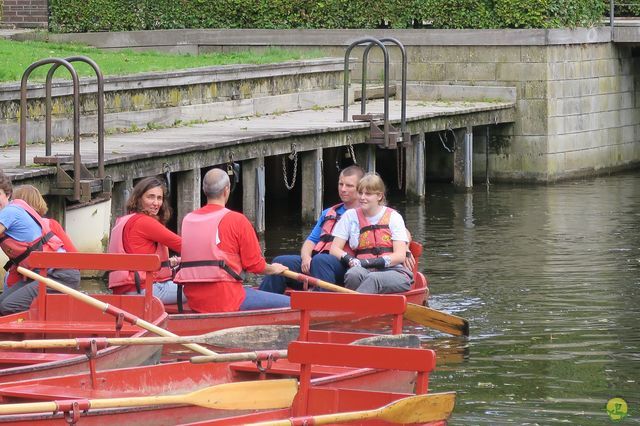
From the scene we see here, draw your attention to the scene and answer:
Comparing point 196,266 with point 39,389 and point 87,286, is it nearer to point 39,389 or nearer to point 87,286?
point 39,389

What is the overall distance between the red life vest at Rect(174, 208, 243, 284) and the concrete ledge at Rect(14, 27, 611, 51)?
1412cm

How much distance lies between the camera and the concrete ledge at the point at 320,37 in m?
24.6

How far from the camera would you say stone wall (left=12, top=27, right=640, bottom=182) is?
24.6 meters

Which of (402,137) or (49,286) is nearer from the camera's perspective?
(49,286)

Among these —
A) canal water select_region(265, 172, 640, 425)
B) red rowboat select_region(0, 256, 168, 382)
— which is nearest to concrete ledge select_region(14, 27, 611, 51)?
canal water select_region(265, 172, 640, 425)

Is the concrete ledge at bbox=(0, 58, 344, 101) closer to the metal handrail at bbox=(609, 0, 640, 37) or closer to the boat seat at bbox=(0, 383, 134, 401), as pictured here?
the metal handrail at bbox=(609, 0, 640, 37)

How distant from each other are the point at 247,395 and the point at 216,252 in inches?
118

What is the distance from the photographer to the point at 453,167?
975 inches

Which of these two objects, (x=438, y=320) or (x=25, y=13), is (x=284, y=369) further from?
(x=25, y=13)

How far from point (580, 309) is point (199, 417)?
5.77 m

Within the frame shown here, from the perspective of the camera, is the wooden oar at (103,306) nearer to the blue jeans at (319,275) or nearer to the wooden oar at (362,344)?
the wooden oar at (362,344)

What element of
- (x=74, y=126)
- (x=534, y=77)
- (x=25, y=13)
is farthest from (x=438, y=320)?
(x=25, y=13)

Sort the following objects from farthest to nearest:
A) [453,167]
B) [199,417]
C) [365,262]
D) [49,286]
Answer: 1. [453,167]
2. [365,262]
3. [49,286]
4. [199,417]

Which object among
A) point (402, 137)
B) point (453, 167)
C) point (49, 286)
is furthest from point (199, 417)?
point (453, 167)
